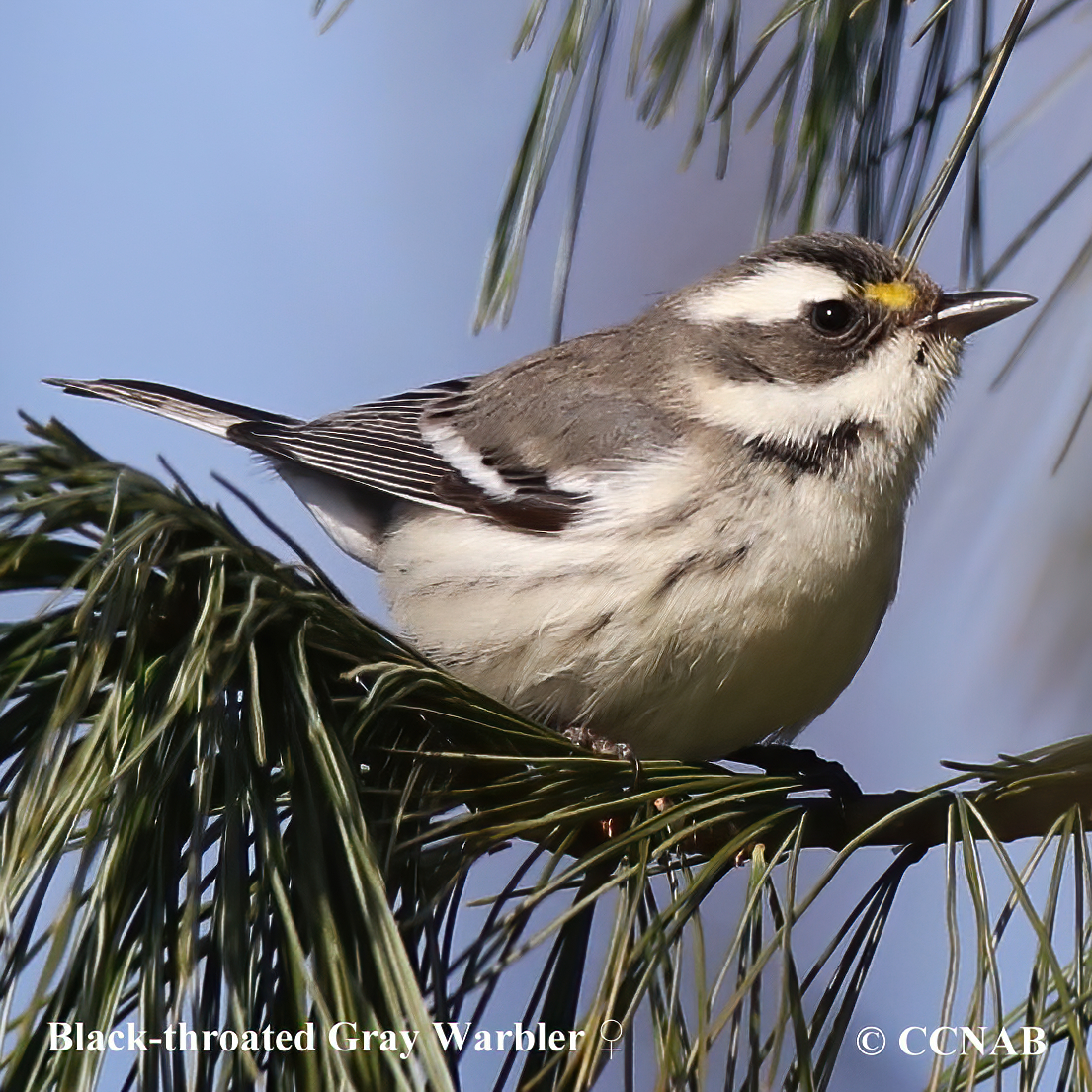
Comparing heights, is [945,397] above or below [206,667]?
above

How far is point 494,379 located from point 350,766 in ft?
6.49

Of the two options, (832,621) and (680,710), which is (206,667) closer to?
(680,710)

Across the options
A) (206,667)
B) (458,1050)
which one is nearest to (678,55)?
(206,667)

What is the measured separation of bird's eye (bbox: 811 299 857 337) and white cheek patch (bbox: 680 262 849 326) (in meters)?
0.01

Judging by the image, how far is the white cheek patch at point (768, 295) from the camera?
9.48 feet

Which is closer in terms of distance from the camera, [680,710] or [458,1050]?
[458,1050]

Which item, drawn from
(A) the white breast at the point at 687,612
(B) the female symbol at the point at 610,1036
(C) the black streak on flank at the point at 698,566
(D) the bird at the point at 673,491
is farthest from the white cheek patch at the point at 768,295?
(B) the female symbol at the point at 610,1036

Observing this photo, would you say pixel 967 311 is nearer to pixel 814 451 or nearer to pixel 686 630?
pixel 814 451

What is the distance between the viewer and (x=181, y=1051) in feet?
3.85

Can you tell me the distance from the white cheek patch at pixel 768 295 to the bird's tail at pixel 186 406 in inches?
41.0

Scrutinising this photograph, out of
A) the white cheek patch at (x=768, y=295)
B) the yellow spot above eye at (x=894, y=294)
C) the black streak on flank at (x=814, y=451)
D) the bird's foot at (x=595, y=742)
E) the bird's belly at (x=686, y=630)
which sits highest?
the white cheek patch at (x=768, y=295)

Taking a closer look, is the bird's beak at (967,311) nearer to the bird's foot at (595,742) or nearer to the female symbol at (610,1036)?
the bird's foot at (595,742)

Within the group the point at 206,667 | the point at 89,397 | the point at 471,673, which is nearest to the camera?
the point at 206,667

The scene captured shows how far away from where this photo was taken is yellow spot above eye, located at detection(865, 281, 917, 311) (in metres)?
2.77
